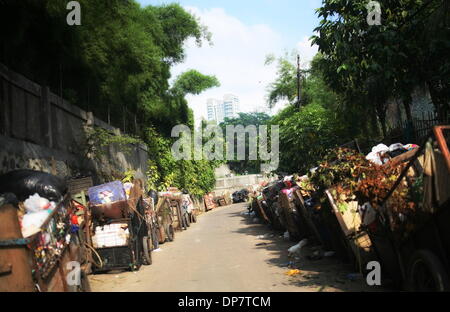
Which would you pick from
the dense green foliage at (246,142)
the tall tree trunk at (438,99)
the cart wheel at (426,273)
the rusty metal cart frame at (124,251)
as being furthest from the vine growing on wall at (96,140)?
the dense green foliage at (246,142)

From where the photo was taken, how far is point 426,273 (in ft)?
16.4

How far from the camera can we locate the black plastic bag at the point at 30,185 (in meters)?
7.11

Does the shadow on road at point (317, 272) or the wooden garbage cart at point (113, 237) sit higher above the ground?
the wooden garbage cart at point (113, 237)

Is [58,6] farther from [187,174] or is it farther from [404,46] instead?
[187,174]

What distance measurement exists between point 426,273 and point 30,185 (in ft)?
19.3

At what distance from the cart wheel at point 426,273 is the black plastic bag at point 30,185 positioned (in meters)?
5.26

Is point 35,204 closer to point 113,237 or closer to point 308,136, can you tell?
point 113,237

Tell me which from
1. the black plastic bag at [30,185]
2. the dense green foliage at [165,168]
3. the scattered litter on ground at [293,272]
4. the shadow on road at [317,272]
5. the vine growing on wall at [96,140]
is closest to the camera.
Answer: the shadow on road at [317,272]

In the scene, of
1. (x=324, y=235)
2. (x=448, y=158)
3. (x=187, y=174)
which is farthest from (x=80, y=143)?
(x=187, y=174)

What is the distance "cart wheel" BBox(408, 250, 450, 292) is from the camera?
4.42 m

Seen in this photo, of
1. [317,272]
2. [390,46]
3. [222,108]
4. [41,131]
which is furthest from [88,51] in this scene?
[222,108]

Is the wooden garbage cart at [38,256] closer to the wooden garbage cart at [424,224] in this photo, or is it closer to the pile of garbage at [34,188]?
the pile of garbage at [34,188]

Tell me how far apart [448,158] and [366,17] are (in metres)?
5.97
